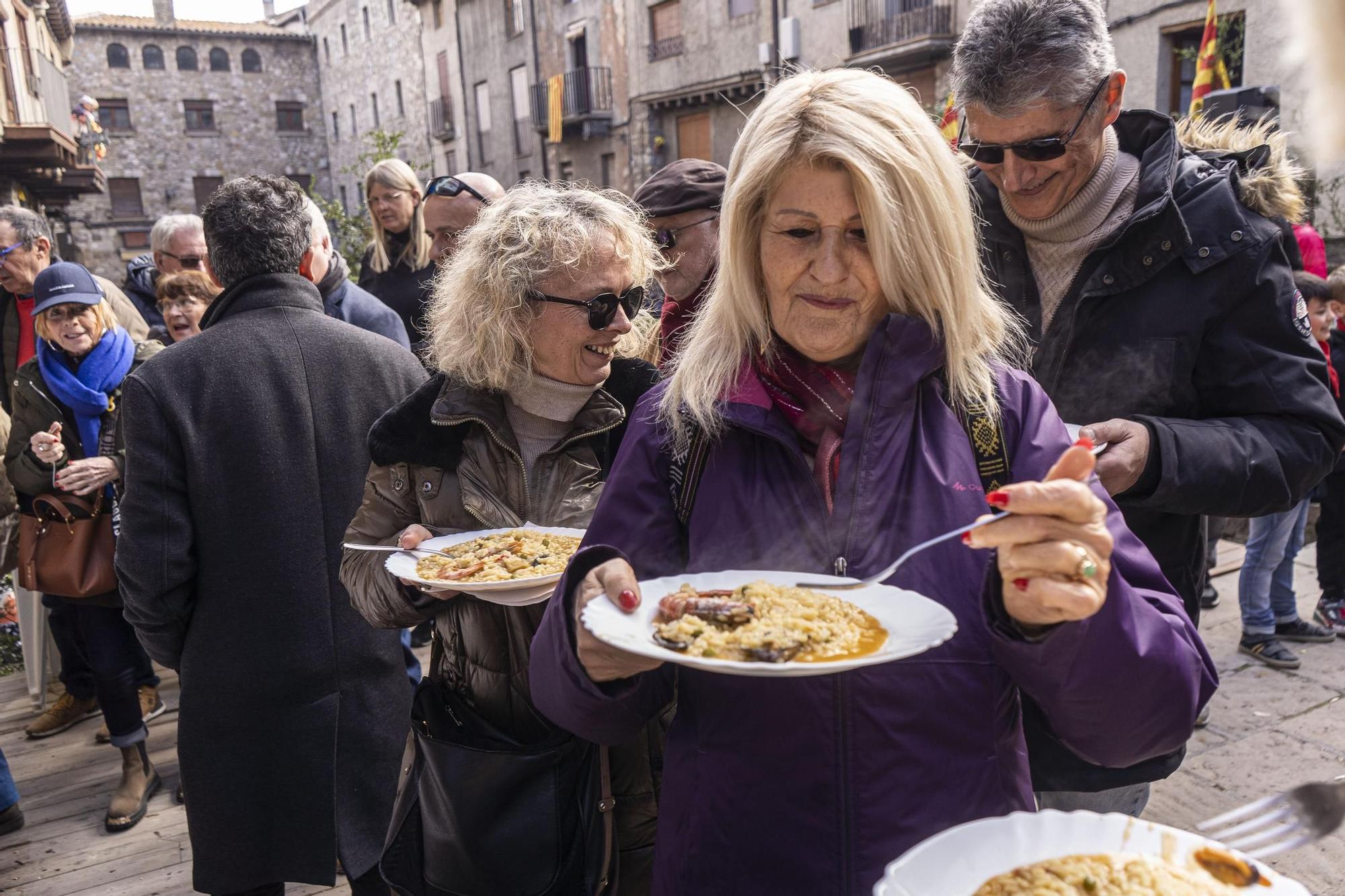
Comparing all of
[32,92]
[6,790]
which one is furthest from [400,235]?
[32,92]

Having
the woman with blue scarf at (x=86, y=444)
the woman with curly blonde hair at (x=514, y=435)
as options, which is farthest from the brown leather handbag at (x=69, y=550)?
the woman with curly blonde hair at (x=514, y=435)

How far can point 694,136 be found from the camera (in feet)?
82.8

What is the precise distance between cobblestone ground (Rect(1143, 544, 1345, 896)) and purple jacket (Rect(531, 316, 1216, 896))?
2895 mm

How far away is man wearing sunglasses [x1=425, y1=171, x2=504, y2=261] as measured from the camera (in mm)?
4703

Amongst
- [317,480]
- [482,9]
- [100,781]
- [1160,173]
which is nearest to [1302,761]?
[1160,173]

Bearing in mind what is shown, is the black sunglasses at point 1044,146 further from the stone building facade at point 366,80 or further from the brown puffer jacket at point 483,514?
the stone building facade at point 366,80

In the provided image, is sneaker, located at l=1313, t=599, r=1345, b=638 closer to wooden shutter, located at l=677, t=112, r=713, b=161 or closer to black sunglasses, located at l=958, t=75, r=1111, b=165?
black sunglasses, located at l=958, t=75, r=1111, b=165

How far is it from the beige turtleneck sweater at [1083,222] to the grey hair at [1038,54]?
0.70 feet

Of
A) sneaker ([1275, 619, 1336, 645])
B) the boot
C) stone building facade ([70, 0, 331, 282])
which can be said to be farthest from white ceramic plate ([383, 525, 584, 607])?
stone building facade ([70, 0, 331, 282])

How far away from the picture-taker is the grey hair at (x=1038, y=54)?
90.8 inches

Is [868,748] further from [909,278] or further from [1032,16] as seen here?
[1032,16]

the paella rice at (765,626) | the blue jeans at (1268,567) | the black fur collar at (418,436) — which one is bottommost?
the blue jeans at (1268,567)

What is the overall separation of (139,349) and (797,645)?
4.49 m

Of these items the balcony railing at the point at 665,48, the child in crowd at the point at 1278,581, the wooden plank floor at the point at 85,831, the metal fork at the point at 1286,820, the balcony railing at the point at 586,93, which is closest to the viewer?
the metal fork at the point at 1286,820
